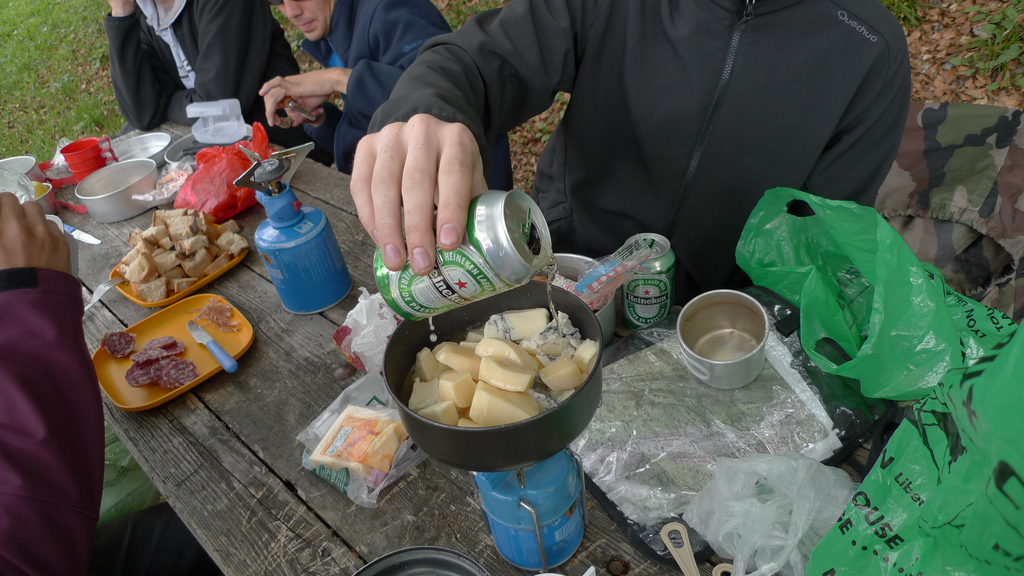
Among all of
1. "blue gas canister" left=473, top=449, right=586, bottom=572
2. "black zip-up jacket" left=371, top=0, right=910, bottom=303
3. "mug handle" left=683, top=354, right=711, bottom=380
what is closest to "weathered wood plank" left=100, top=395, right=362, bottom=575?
"blue gas canister" left=473, top=449, right=586, bottom=572

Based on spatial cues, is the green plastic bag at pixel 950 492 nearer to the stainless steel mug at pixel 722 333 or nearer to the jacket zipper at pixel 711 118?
the stainless steel mug at pixel 722 333

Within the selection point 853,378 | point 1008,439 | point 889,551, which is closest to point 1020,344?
point 1008,439

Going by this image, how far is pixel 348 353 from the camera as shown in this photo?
1.36 m

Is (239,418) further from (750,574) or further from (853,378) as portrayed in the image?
(853,378)

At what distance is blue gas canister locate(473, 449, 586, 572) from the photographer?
2.86 ft

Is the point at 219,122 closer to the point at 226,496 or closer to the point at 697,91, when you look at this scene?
the point at 226,496

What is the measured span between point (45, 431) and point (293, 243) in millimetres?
614

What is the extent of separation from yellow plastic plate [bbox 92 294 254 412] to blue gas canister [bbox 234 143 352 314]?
0.16 m

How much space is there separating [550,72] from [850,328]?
35.7 inches

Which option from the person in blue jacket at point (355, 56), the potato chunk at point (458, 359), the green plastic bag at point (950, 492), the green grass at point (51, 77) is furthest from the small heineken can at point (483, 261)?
the green grass at point (51, 77)

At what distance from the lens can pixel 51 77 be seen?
270 inches

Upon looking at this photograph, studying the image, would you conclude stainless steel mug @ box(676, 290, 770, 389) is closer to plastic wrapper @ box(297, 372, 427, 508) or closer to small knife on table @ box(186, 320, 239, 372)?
plastic wrapper @ box(297, 372, 427, 508)

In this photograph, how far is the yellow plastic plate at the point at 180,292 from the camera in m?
1.69

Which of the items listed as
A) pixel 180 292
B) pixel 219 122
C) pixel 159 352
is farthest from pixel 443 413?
pixel 219 122
